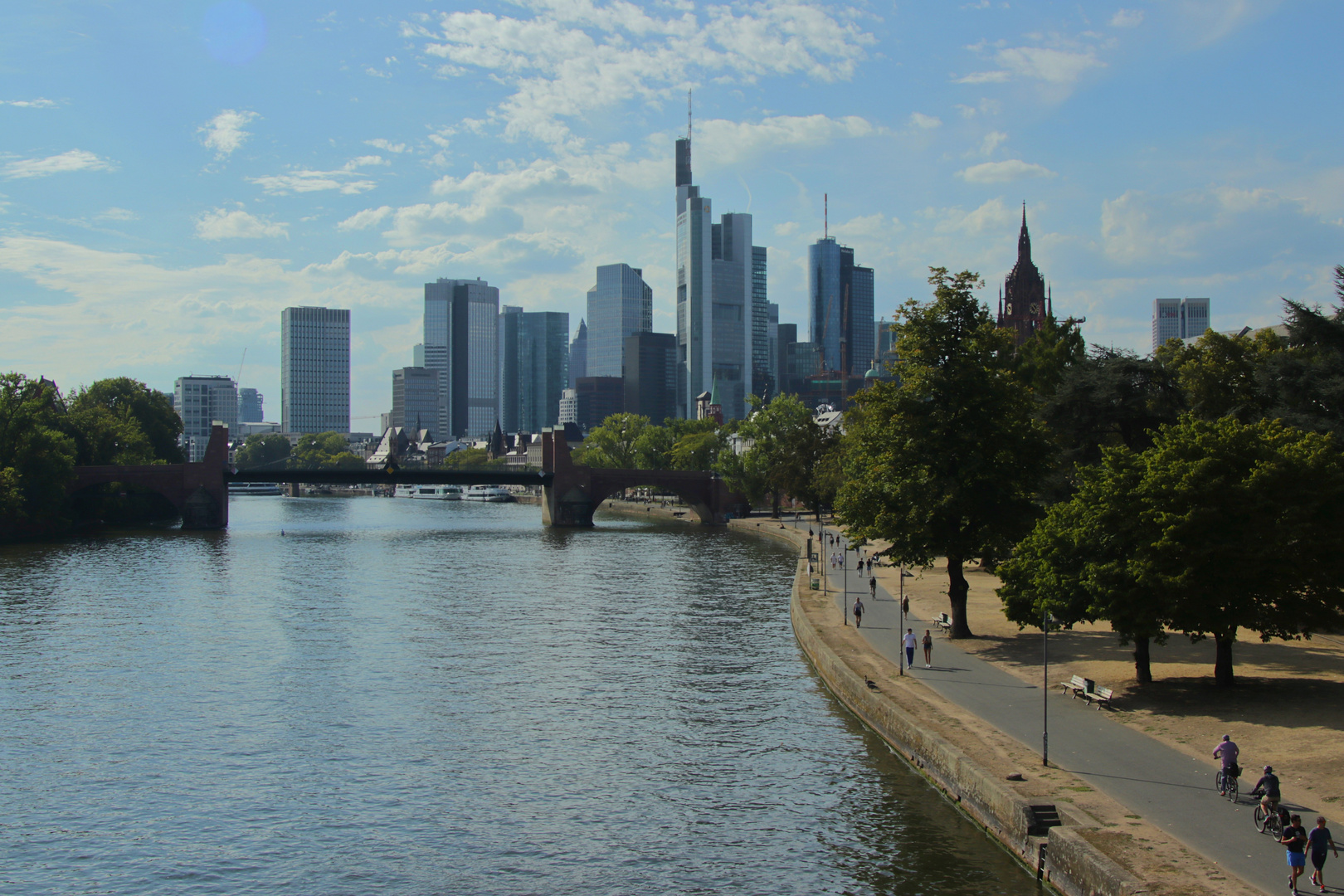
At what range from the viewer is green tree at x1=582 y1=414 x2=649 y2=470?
178 m

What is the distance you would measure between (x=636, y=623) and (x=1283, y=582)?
31.1 meters

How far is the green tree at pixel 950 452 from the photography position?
42.9m

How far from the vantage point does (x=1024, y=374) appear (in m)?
69.8

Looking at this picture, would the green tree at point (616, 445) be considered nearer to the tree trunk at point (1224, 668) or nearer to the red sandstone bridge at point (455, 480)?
the red sandstone bridge at point (455, 480)

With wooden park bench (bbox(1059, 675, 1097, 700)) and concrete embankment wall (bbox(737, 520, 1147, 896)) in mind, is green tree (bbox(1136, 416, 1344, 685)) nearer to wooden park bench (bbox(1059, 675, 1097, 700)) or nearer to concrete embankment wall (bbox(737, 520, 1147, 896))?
wooden park bench (bbox(1059, 675, 1097, 700))

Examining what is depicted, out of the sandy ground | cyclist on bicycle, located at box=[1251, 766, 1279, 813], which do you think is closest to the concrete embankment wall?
cyclist on bicycle, located at box=[1251, 766, 1279, 813]

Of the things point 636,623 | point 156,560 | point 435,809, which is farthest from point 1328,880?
point 156,560

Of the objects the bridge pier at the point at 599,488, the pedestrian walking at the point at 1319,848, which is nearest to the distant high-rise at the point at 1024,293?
the bridge pier at the point at 599,488

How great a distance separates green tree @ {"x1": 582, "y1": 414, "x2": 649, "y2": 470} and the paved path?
138211 mm

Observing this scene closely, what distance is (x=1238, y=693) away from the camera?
31625mm

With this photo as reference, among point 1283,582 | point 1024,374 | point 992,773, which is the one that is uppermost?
point 1024,374

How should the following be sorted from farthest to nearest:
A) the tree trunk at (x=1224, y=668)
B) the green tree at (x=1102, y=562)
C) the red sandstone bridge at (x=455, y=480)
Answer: the red sandstone bridge at (x=455, y=480) < the tree trunk at (x=1224, y=668) < the green tree at (x=1102, y=562)

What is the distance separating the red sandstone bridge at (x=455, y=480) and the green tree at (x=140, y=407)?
13.1 metres

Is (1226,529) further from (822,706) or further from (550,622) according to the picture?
(550,622)
